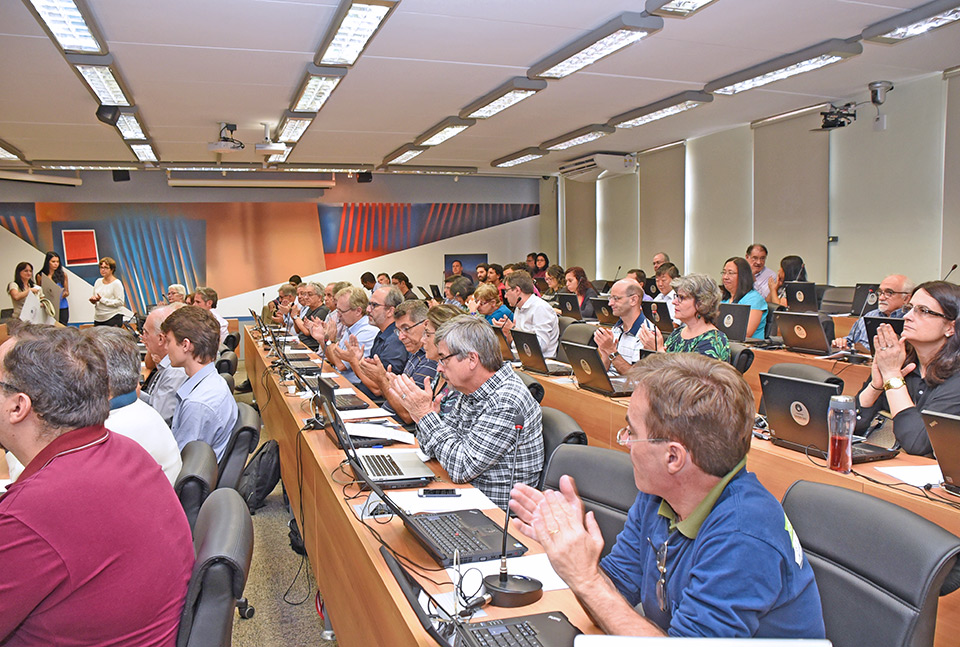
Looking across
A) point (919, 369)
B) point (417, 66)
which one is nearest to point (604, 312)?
point (417, 66)

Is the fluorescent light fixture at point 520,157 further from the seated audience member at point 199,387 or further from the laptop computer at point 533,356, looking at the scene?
the seated audience member at point 199,387

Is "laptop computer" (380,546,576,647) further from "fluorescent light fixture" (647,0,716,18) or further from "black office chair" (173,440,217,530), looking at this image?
"fluorescent light fixture" (647,0,716,18)

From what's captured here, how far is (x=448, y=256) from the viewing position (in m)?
14.0

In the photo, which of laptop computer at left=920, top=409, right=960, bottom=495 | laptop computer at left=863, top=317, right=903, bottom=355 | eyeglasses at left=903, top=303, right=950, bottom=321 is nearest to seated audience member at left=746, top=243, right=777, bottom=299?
laptop computer at left=863, top=317, right=903, bottom=355

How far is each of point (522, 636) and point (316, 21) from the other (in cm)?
430

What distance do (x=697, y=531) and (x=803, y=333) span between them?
4.37 meters

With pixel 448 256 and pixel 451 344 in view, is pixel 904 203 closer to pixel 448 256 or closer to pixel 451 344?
pixel 451 344

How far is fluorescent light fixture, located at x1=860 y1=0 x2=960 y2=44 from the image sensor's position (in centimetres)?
456

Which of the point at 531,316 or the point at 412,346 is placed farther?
the point at 531,316

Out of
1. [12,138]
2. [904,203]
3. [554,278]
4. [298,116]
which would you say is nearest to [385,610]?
[298,116]

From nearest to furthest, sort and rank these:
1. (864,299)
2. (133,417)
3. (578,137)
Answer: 1. (133,417)
2. (864,299)
3. (578,137)

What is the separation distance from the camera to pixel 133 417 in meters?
2.46

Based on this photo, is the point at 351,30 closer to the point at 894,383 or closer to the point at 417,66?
the point at 417,66

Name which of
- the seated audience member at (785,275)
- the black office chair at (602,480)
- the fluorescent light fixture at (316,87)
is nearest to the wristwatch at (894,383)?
the black office chair at (602,480)
